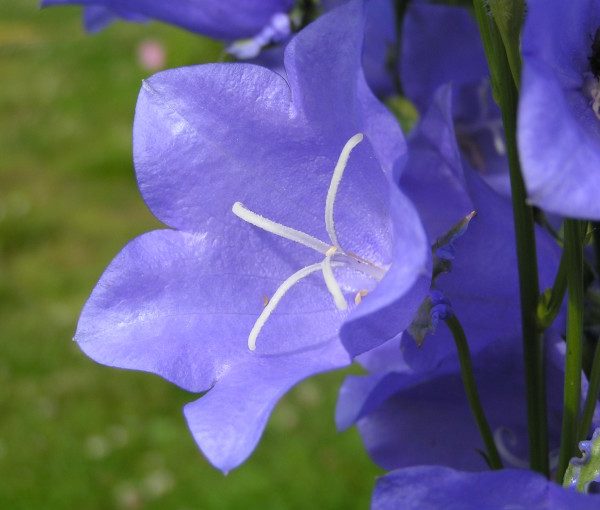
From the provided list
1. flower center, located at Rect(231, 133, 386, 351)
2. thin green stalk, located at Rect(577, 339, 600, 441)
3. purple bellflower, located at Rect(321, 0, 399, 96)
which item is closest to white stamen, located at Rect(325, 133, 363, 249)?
flower center, located at Rect(231, 133, 386, 351)

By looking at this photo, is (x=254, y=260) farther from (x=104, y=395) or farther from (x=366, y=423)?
(x=104, y=395)

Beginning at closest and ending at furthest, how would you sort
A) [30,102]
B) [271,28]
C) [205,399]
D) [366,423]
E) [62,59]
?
1. [205,399]
2. [366,423]
3. [271,28]
4. [30,102]
5. [62,59]

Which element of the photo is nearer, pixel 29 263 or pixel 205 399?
pixel 205 399

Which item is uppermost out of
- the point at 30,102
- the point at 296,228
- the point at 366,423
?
the point at 296,228

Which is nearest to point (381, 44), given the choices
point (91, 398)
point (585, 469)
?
point (585, 469)

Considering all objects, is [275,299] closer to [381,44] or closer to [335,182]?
[335,182]

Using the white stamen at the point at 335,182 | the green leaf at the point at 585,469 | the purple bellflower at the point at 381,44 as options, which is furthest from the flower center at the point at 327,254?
→ the purple bellflower at the point at 381,44

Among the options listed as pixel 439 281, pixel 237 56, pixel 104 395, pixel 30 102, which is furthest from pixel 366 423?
pixel 30 102
